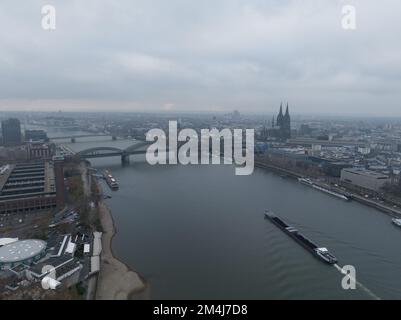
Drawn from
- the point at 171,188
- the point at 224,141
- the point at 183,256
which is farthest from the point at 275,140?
the point at 183,256

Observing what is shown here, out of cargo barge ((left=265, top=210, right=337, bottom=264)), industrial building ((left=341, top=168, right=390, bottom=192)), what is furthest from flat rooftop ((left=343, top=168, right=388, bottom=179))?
cargo barge ((left=265, top=210, right=337, bottom=264))

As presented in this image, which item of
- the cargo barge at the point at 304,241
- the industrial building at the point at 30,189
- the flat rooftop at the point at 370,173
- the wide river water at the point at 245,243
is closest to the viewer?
the wide river water at the point at 245,243

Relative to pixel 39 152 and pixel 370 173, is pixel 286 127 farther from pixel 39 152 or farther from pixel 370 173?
pixel 39 152

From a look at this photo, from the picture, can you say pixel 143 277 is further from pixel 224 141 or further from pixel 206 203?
pixel 224 141

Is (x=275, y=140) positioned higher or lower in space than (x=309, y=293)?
higher

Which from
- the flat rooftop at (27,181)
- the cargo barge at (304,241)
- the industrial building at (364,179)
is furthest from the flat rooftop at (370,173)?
the flat rooftop at (27,181)

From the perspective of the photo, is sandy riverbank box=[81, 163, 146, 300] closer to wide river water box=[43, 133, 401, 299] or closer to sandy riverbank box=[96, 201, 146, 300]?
sandy riverbank box=[96, 201, 146, 300]

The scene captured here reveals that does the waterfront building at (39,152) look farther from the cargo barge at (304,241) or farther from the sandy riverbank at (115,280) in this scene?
the cargo barge at (304,241)
